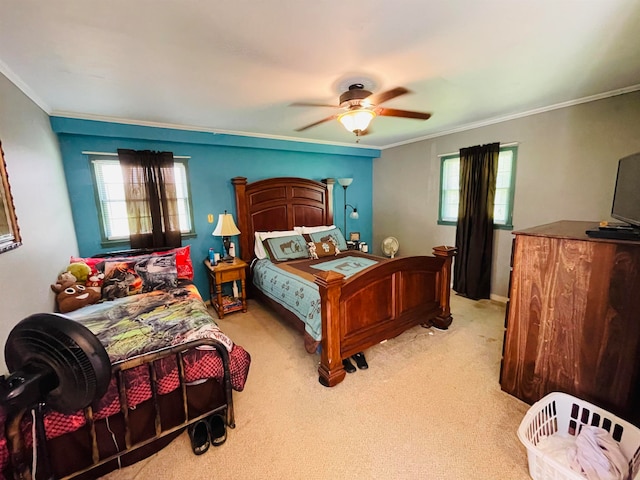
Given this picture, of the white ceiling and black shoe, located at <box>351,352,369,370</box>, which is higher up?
the white ceiling

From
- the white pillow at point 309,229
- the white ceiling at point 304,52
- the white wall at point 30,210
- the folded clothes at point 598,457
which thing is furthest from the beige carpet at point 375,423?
the white ceiling at point 304,52

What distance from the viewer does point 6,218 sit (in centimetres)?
158

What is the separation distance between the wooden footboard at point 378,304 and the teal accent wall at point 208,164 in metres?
2.30

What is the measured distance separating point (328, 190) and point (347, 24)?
3.12m

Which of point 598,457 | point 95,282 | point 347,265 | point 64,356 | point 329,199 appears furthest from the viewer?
point 329,199

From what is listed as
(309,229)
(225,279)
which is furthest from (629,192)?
(225,279)

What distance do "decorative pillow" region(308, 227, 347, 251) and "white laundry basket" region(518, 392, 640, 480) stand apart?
114 inches

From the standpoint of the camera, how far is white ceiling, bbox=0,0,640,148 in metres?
1.29

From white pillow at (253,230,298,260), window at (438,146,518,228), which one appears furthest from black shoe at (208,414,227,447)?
window at (438,146,518,228)

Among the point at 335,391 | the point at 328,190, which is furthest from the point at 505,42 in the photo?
the point at 328,190

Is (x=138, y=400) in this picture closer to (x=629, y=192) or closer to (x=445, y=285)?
(x=445, y=285)

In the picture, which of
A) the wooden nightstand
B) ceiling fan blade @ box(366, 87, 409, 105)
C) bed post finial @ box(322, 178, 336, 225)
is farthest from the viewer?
bed post finial @ box(322, 178, 336, 225)

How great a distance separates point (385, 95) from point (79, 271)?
3108 mm

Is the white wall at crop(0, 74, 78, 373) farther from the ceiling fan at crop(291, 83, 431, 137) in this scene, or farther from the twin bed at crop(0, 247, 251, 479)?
the ceiling fan at crop(291, 83, 431, 137)
